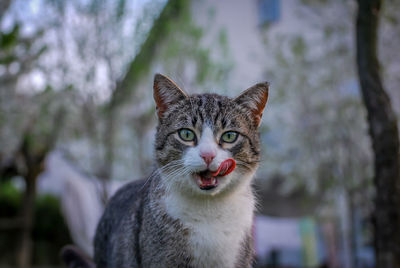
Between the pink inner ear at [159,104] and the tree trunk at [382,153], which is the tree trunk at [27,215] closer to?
the pink inner ear at [159,104]

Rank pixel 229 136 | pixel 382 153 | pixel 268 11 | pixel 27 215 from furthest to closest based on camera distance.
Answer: pixel 268 11 < pixel 27 215 < pixel 382 153 < pixel 229 136

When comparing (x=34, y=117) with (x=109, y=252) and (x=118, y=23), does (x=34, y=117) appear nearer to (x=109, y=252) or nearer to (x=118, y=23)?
(x=118, y=23)

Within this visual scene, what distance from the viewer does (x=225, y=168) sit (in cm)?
243

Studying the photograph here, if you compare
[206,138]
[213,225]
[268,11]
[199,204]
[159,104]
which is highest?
[268,11]

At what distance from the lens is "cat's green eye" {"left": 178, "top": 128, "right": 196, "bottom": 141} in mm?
2612

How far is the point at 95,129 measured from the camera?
7762 millimetres

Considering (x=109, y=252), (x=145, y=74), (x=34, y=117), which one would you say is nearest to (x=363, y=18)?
(x=109, y=252)

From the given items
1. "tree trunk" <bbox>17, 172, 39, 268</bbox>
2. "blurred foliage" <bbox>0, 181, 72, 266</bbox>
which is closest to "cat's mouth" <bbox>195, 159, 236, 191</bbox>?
"tree trunk" <bbox>17, 172, 39, 268</bbox>

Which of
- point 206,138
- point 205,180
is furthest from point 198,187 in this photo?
point 206,138

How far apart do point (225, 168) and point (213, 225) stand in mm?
374

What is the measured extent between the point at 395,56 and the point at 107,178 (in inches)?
231

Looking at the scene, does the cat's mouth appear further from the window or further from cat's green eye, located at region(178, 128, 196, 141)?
the window

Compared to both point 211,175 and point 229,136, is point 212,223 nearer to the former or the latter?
point 211,175

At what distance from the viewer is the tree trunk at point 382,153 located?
3398mm
